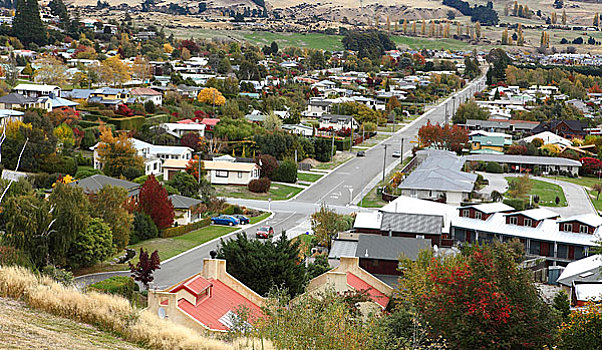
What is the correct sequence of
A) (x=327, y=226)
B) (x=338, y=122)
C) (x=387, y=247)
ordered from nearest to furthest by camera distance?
(x=387, y=247), (x=327, y=226), (x=338, y=122)

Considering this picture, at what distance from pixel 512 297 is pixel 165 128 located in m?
48.7

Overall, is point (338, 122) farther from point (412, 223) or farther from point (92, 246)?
point (92, 246)

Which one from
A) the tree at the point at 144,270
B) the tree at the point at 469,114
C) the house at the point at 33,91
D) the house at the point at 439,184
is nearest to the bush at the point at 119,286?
the tree at the point at 144,270

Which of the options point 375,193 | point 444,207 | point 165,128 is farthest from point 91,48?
point 444,207

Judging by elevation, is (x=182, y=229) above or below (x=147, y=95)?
below

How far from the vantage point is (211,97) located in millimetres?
81438

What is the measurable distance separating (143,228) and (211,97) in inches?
1881

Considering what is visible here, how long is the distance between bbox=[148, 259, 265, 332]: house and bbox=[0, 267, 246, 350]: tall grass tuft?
2.46 m

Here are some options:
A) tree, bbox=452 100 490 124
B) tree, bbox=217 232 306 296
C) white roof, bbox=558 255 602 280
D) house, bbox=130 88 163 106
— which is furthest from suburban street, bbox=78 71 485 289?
house, bbox=130 88 163 106

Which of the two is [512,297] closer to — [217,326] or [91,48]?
[217,326]

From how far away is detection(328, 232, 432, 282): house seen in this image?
2853 cm

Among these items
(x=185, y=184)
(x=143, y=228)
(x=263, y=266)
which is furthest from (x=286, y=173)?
(x=263, y=266)

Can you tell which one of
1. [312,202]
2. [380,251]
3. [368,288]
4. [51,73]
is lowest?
[312,202]

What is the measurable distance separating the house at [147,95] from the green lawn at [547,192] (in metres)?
35.5
